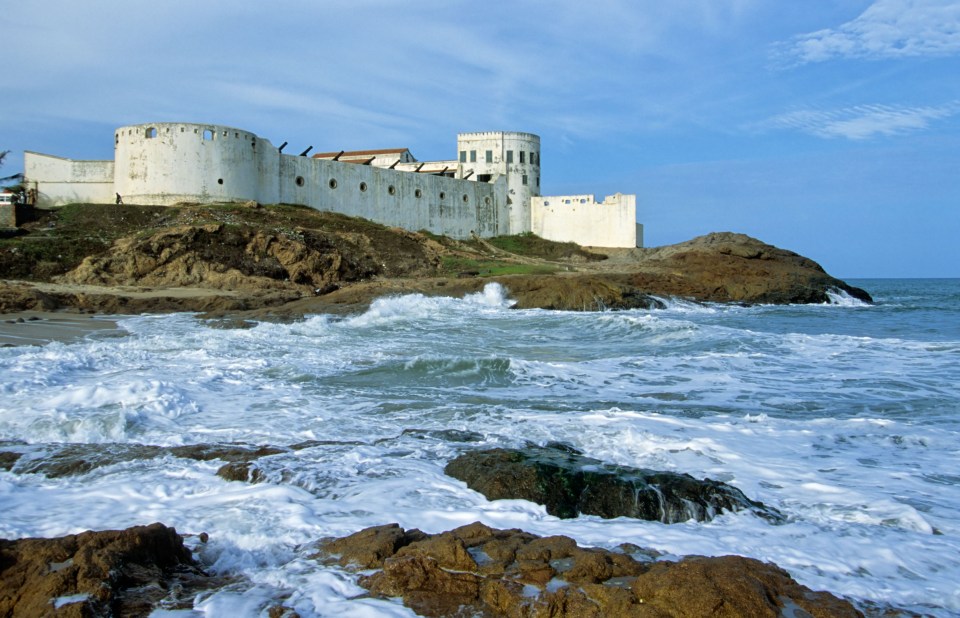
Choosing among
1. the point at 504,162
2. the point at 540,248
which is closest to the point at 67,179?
the point at 540,248

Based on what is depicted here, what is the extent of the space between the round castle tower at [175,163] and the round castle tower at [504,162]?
17273mm

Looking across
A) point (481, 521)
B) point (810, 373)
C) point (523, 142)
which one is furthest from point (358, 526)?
point (523, 142)

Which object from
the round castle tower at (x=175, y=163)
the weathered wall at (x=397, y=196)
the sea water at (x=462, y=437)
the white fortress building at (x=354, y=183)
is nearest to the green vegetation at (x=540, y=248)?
the white fortress building at (x=354, y=183)

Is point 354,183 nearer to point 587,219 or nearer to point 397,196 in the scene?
point 397,196

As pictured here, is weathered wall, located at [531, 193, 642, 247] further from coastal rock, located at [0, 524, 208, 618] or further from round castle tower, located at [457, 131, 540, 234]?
coastal rock, located at [0, 524, 208, 618]

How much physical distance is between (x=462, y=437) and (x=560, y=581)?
3.27 meters

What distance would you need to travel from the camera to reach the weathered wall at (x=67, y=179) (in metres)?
30.3

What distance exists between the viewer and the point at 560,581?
3.74m

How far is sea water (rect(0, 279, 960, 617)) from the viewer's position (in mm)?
4449

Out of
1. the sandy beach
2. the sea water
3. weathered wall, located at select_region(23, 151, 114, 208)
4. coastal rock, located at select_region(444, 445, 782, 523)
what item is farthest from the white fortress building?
coastal rock, located at select_region(444, 445, 782, 523)

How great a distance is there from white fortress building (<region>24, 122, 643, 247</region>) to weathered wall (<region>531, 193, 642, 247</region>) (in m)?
0.06

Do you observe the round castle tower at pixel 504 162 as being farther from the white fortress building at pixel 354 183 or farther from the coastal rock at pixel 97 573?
the coastal rock at pixel 97 573

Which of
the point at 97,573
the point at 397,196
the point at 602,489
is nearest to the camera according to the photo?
the point at 97,573

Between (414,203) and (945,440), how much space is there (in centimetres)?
3486
